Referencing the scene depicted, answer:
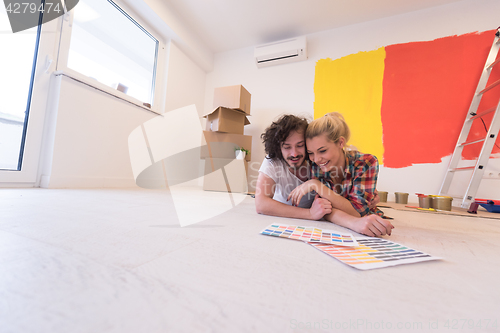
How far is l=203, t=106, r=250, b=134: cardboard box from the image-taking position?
247cm

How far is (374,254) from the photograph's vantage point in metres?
0.56

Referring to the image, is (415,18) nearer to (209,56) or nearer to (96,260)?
(209,56)

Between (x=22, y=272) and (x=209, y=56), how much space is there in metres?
3.32

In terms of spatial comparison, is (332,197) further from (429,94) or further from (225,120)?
(429,94)

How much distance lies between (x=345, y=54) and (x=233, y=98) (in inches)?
55.1

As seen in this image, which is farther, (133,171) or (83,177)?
(133,171)

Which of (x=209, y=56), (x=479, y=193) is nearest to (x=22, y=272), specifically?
(x=479, y=193)

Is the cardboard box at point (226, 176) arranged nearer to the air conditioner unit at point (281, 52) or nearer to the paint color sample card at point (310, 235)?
the air conditioner unit at point (281, 52)

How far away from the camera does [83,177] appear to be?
1786mm

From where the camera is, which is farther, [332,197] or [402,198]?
[402,198]

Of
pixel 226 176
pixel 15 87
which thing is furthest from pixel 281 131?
pixel 15 87

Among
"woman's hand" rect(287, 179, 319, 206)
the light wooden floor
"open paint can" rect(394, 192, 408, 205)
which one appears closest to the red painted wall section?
"open paint can" rect(394, 192, 408, 205)

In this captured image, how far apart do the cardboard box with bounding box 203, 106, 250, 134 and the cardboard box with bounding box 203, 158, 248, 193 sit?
368 mm

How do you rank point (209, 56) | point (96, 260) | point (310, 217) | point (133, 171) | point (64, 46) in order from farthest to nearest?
point (209, 56), point (133, 171), point (64, 46), point (310, 217), point (96, 260)
